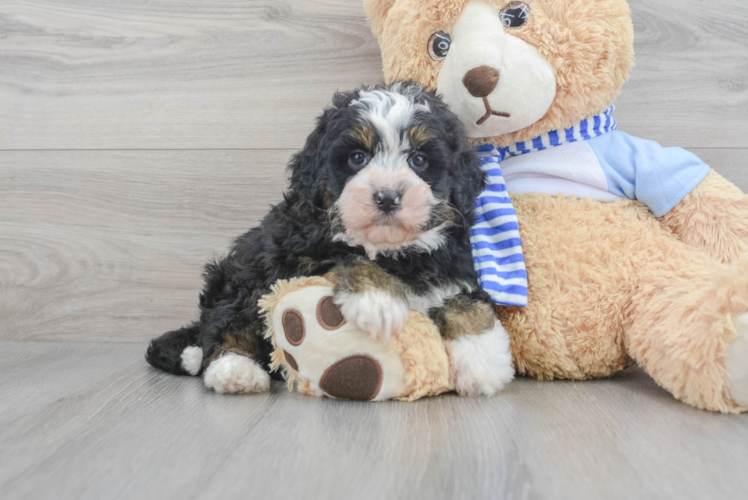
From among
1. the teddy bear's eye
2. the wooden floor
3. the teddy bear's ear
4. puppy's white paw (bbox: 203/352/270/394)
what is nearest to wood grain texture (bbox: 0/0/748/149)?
the wooden floor

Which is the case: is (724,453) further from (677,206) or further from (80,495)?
(80,495)

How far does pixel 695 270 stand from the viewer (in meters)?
1.20

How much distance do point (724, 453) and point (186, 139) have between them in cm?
172

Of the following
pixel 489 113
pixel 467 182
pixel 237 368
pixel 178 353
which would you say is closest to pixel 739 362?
pixel 467 182

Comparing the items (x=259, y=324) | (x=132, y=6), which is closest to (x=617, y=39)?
(x=259, y=324)

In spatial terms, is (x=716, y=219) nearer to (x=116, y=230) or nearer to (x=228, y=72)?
(x=228, y=72)

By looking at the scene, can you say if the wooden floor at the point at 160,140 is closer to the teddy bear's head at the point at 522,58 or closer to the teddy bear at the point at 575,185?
the teddy bear at the point at 575,185

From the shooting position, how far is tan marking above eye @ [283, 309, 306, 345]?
3.80 feet

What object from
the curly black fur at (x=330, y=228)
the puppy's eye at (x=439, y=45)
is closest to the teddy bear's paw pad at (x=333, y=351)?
the curly black fur at (x=330, y=228)

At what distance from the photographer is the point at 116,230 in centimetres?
197

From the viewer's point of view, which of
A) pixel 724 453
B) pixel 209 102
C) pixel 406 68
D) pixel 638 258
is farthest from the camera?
pixel 209 102

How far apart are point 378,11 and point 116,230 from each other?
1.15 metres

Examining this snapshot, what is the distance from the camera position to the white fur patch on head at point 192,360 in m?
1.52

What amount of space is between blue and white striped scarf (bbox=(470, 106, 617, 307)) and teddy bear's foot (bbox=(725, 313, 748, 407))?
403mm
